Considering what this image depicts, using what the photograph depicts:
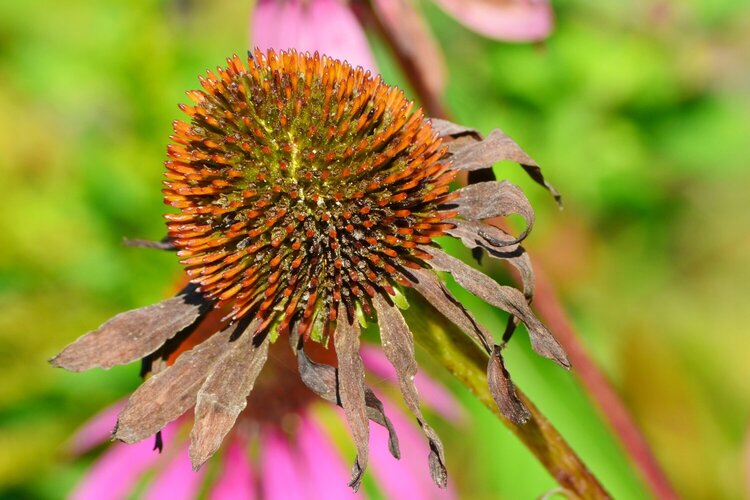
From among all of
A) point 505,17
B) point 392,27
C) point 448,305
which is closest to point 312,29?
point 392,27

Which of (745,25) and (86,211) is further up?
(745,25)

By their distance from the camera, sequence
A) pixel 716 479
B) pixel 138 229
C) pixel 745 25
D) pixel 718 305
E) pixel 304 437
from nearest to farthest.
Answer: pixel 304 437
pixel 716 479
pixel 138 229
pixel 718 305
pixel 745 25

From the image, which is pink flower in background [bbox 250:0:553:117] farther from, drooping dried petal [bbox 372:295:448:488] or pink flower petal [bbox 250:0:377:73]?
drooping dried petal [bbox 372:295:448:488]

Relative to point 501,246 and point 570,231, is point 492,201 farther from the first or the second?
point 570,231

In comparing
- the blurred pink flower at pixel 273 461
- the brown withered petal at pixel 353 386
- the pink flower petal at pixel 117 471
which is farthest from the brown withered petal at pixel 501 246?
the pink flower petal at pixel 117 471

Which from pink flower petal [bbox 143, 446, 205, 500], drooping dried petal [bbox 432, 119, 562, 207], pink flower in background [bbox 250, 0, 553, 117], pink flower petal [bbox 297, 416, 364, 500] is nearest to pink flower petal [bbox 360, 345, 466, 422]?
pink flower petal [bbox 297, 416, 364, 500]

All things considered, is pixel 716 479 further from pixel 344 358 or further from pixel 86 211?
pixel 86 211

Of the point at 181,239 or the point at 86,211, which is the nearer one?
the point at 181,239

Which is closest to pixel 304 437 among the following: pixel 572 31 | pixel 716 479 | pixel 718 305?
pixel 716 479

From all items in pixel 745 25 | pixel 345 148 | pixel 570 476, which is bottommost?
pixel 570 476
